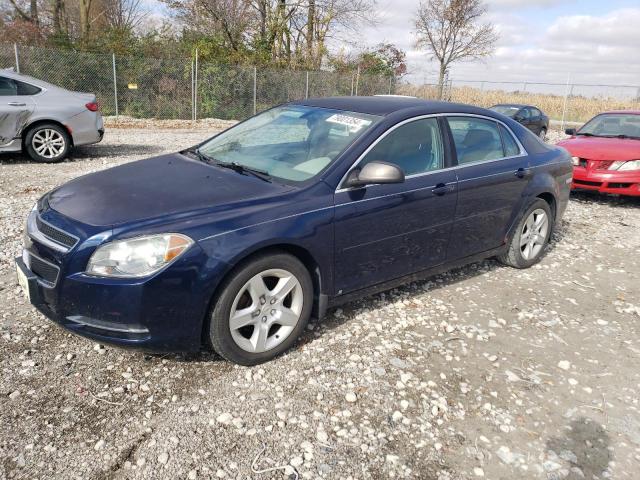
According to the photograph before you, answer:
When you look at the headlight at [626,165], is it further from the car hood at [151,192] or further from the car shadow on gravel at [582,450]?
the car hood at [151,192]

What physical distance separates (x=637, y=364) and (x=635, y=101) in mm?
33701

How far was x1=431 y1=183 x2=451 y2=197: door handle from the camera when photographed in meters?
3.96

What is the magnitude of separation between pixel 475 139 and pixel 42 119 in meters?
7.54

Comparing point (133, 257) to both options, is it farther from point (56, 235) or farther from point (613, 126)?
point (613, 126)

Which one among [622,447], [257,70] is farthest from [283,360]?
[257,70]

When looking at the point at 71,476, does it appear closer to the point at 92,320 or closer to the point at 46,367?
the point at 92,320

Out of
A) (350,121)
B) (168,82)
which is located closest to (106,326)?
(350,121)

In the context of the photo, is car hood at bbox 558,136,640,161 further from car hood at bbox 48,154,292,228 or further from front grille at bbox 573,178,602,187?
car hood at bbox 48,154,292,228

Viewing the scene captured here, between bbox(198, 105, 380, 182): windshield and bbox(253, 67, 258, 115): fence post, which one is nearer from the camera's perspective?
bbox(198, 105, 380, 182): windshield

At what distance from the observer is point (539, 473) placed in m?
2.55

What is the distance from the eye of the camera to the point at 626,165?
25.6 feet

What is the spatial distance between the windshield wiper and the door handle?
1293 millimetres

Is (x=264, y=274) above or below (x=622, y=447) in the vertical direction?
above

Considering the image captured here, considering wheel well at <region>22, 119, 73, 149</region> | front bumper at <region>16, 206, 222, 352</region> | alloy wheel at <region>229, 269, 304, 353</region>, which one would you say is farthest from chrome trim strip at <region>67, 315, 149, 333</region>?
wheel well at <region>22, 119, 73, 149</region>
